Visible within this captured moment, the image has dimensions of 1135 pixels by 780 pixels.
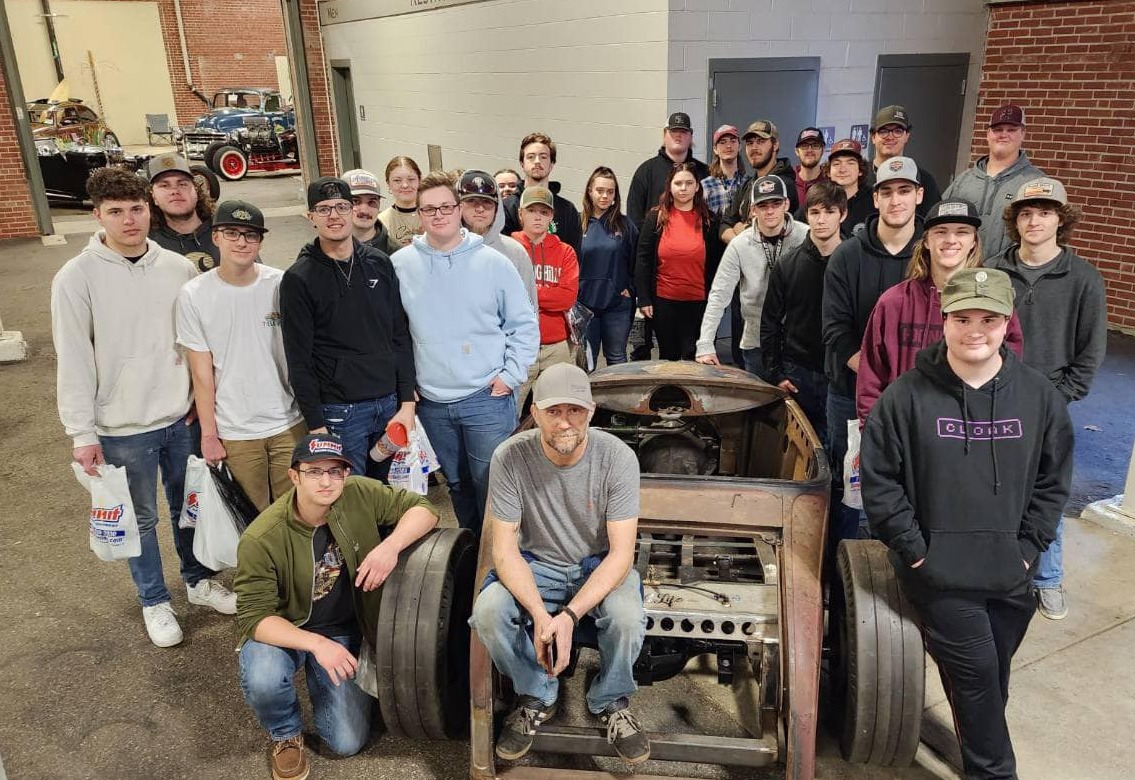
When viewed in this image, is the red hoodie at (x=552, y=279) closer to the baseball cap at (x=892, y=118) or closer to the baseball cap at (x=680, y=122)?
the baseball cap at (x=680, y=122)

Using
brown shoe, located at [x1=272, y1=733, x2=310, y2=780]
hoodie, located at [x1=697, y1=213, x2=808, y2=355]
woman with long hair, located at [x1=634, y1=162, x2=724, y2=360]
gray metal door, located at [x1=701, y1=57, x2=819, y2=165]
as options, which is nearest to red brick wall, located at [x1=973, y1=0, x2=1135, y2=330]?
gray metal door, located at [x1=701, y1=57, x2=819, y2=165]

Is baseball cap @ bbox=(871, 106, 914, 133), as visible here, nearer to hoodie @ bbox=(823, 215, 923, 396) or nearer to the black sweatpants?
hoodie @ bbox=(823, 215, 923, 396)

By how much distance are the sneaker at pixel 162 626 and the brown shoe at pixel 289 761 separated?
1.15 m

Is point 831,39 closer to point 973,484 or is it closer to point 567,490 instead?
point 973,484

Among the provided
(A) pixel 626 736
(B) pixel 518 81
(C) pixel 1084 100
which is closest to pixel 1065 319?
(A) pixel 626 736

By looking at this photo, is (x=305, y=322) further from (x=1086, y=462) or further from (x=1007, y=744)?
(x=1086, y=462)

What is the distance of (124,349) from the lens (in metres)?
3.92

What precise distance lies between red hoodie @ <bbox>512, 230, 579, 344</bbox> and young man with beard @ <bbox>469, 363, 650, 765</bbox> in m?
2.17

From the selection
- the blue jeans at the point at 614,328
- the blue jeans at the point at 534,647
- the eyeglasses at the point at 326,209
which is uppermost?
the eyeglasses at the point at 326,209

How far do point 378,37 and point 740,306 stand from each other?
11379mm

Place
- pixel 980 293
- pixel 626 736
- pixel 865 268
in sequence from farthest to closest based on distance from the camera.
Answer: pixel 865 268 → pixel 626 736 → pixel 980 293

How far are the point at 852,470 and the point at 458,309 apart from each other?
6.38 ft

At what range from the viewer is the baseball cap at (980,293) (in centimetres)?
283

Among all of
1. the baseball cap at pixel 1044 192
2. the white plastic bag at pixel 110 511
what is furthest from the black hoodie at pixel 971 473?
the white plastic bag at pixel 110 511
